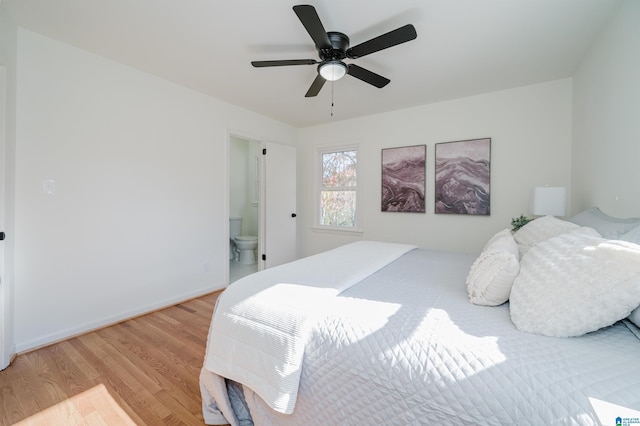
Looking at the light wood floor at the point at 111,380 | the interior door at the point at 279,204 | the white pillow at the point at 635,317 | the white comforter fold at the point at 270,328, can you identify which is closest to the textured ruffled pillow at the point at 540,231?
the white pillow at the point at 635,317

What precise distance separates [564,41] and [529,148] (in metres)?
1.09

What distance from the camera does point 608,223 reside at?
138 cm

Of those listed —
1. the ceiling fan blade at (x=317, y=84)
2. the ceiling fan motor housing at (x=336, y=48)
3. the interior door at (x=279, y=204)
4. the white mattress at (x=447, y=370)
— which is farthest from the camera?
the interior door at (x=279, y=204)

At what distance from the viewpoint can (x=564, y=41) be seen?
2098 millimetres

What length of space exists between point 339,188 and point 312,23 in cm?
281

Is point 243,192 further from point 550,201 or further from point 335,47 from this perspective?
point 550,201

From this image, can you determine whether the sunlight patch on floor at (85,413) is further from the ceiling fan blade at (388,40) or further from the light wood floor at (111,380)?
the ceiling fan blade at (388,40)

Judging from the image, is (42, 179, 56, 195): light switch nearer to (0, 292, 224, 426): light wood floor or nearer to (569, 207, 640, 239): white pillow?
(0, 292, 224, 426): light wood floor

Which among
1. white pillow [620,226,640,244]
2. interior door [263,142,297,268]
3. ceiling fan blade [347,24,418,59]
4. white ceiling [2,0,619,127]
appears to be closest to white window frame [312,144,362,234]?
interior door [263,142,297,268]

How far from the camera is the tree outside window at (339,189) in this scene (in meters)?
4.16

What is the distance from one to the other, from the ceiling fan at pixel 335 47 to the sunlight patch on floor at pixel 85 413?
2341mm

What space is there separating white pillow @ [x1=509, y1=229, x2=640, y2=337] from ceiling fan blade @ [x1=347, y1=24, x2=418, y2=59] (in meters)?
1.39

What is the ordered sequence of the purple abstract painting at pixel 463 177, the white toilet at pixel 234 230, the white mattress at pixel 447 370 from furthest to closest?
the white toilet at pixel 234 230 < the purple abstract painting at pixel 463 177 < the white mattress at pixel 447 370

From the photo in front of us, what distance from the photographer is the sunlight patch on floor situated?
1373mm
